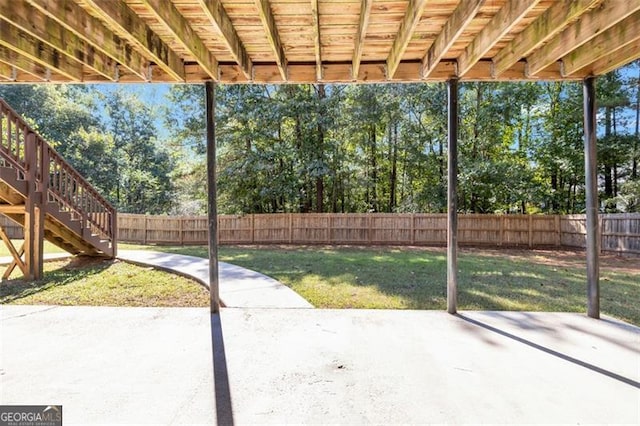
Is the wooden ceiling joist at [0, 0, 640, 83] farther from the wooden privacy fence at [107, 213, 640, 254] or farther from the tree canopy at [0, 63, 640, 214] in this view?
the tree canopy at [0, 63, 640, 214]

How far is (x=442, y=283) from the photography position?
554 centimetres

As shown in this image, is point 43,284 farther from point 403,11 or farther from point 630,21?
point 630,21

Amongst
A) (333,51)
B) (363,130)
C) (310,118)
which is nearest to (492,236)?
(363,130)

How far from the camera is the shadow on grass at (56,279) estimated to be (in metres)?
4.66

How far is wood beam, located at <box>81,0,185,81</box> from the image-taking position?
2.15 m

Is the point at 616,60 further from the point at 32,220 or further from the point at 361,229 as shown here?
the point at 361,229

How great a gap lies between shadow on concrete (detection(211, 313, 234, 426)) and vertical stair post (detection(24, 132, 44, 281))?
430cm

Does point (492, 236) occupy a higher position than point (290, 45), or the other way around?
point (290, 45)

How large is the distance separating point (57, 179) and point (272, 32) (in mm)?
5988

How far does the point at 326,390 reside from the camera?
2.15m

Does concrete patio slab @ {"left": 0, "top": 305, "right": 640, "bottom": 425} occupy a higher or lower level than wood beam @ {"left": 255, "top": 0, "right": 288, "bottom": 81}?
lower

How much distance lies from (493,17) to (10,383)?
14.7 ft

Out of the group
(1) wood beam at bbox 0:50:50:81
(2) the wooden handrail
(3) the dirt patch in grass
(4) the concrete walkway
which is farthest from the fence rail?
(1) wood beam at bbox 0:50:50:81

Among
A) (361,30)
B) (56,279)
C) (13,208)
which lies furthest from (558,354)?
(13,208)
